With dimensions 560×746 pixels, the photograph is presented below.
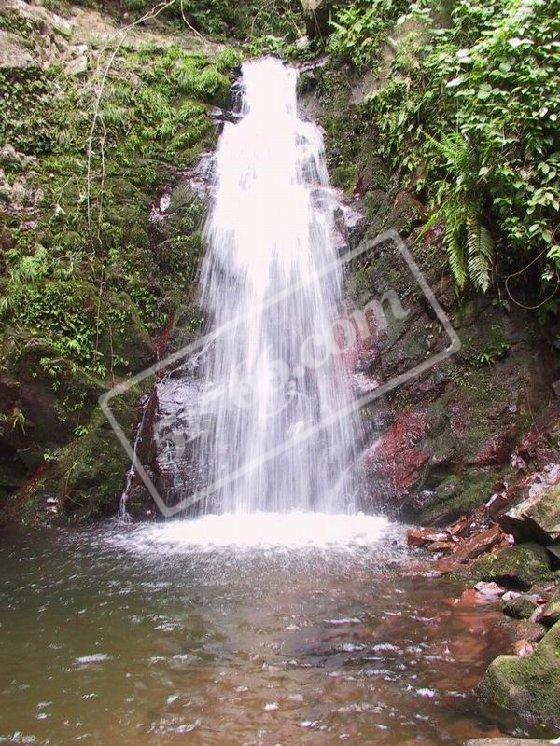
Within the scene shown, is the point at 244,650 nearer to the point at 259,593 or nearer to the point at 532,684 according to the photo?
the point at 259,593

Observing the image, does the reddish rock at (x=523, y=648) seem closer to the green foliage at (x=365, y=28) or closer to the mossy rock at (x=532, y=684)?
the mossy rock at (x=532, y=684)

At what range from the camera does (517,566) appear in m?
4.39

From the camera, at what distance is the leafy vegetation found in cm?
577

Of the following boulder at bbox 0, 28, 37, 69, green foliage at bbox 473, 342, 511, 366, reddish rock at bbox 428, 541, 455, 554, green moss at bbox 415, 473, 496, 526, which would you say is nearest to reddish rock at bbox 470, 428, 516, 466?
green moss at bbox 415, 473, 496, 526

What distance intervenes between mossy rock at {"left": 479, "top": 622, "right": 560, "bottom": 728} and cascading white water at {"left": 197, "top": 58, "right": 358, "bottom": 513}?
157 inches

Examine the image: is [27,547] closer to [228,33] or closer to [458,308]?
[458,308]

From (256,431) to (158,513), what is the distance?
5.93 feet

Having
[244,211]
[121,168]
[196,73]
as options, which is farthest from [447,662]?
[196,73]

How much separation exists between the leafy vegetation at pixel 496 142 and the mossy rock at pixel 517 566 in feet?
10.1

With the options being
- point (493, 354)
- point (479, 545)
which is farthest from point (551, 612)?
point (493, 354)

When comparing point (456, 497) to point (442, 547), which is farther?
point (456, 497)

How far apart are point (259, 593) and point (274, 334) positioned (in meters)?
4.76

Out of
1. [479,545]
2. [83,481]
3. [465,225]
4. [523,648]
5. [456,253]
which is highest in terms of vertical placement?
[465,225]

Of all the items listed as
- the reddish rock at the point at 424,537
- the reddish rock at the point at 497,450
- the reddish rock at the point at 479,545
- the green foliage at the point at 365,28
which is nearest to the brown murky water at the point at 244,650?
the reddish rock at the point at 424,537
